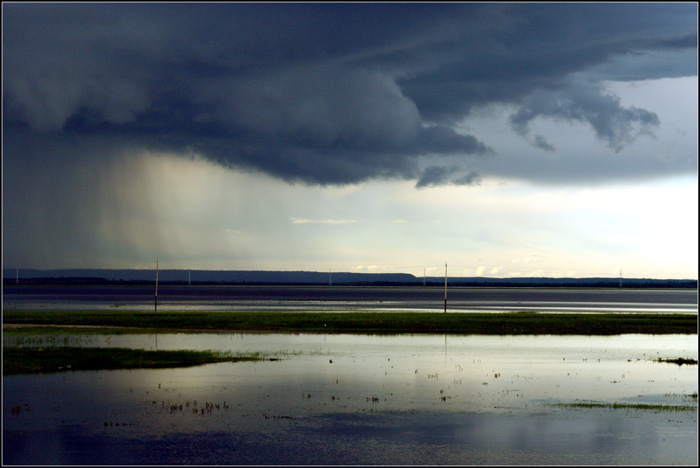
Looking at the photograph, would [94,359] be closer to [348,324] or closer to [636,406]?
[636,406]

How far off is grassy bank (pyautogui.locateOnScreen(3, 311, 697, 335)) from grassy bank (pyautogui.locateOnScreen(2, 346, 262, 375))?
19.5m

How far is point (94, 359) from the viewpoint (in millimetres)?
41531

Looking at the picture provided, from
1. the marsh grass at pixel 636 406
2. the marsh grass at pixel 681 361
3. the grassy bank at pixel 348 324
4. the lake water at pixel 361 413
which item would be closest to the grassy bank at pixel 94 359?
the lake water at pixel 361 413

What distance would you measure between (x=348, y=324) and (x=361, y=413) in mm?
48277

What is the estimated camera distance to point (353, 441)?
22469 millimetres

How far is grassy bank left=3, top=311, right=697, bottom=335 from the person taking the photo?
6862cm

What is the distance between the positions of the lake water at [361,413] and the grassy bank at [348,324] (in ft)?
81.0

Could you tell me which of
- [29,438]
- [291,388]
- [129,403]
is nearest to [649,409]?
[291,388]

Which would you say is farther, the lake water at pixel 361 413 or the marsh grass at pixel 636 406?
the marsh grass at pixel 636 406

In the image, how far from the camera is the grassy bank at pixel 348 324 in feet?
225

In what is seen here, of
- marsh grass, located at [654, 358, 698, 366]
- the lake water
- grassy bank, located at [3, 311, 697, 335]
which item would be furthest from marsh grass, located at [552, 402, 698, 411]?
grassy bank, located at [3, 311, 697, 335]

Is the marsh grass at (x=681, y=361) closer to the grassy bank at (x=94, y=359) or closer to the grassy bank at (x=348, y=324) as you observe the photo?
the grassy bank at (x=348, y=324)

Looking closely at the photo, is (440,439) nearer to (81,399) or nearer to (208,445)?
(208,445)

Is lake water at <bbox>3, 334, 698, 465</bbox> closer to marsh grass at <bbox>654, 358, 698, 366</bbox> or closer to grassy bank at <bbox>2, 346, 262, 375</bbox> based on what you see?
marsh grass at <bbox>654, 358, 698, 366</bbox>
